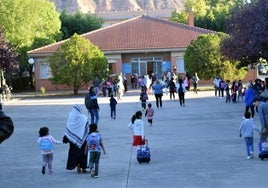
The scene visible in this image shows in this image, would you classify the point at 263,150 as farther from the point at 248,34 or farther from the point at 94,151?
the point at 248,34

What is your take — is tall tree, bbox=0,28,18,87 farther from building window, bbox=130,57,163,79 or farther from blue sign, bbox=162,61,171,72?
blue sign, bbox=162,61,171,72

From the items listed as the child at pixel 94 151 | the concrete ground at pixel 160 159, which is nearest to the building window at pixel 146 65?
the concrete ground at pixel 160 159

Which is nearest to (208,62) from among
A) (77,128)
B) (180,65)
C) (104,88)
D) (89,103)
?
(180,65)

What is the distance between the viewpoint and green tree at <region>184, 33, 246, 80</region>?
44.2 metres

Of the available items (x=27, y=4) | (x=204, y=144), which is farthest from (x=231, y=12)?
(x=27, y=4)

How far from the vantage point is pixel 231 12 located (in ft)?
105

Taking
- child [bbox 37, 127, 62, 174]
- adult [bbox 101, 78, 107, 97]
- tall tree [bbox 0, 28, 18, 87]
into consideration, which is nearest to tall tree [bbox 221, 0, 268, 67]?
adult [bbox 101, 78, 107, 97]

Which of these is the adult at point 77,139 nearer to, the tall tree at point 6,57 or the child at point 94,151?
the child at point 94,151

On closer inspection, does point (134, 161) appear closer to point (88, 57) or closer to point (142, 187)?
point (142, 187)

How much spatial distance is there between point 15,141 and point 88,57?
1026 inches

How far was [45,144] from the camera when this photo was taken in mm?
11930

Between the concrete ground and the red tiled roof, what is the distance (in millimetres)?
28746

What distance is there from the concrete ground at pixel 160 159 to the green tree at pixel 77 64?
19.8m

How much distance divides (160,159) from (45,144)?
288 centimetres
